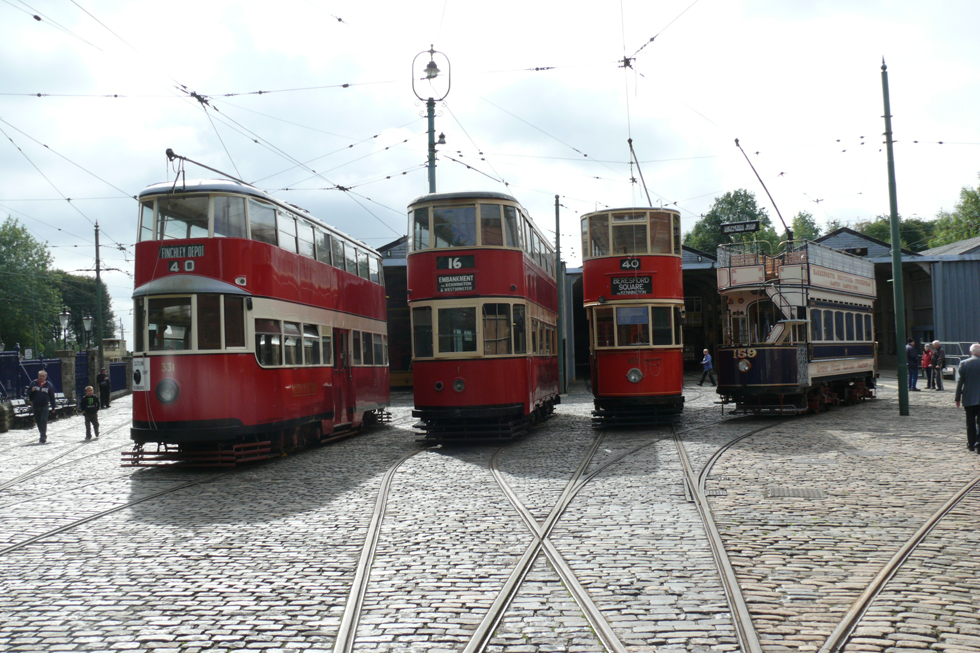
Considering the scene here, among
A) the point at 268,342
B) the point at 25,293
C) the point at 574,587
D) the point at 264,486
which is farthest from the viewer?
the point at 25,293

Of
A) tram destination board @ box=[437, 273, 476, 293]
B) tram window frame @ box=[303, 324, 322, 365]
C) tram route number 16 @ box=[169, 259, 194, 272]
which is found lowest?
tram window frame @ box=[303, 324, 322, 365]

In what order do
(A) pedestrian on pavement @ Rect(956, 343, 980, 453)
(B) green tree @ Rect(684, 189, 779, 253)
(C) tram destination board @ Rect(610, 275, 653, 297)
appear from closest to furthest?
(A) pedestrian on pavement @ Rect(956, 343, 980, 453), (C) tram destination board @ Rect(610, 275, 653, 297), (B) green tree @ Rect(684, 189, 779, 253)

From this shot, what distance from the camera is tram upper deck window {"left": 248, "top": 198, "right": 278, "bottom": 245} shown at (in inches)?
519

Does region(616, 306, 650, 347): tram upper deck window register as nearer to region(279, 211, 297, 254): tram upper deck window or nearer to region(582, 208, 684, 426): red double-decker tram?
region(582, 208, 684, 426): red double-decker tram

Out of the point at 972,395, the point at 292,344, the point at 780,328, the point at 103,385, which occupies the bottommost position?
the point at 972,395

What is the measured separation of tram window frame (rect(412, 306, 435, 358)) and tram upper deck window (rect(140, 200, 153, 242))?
4.62 meters

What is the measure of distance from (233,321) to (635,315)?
8210mm

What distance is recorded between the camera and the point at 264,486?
1089 cm

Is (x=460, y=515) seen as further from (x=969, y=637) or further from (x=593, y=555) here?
(x=969, y=637)

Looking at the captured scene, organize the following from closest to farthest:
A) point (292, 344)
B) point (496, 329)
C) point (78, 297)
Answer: point (292, 344) < point (496, 329) < point (78, 297)

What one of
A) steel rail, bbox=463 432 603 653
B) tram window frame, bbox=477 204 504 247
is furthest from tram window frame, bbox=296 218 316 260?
steel rail, bbox=463 432 603 653

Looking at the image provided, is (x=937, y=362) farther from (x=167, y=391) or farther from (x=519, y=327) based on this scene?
(x=167, y=391)

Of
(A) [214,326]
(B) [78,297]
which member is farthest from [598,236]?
(B) [78,297]

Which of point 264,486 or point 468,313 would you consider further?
point 468,313
